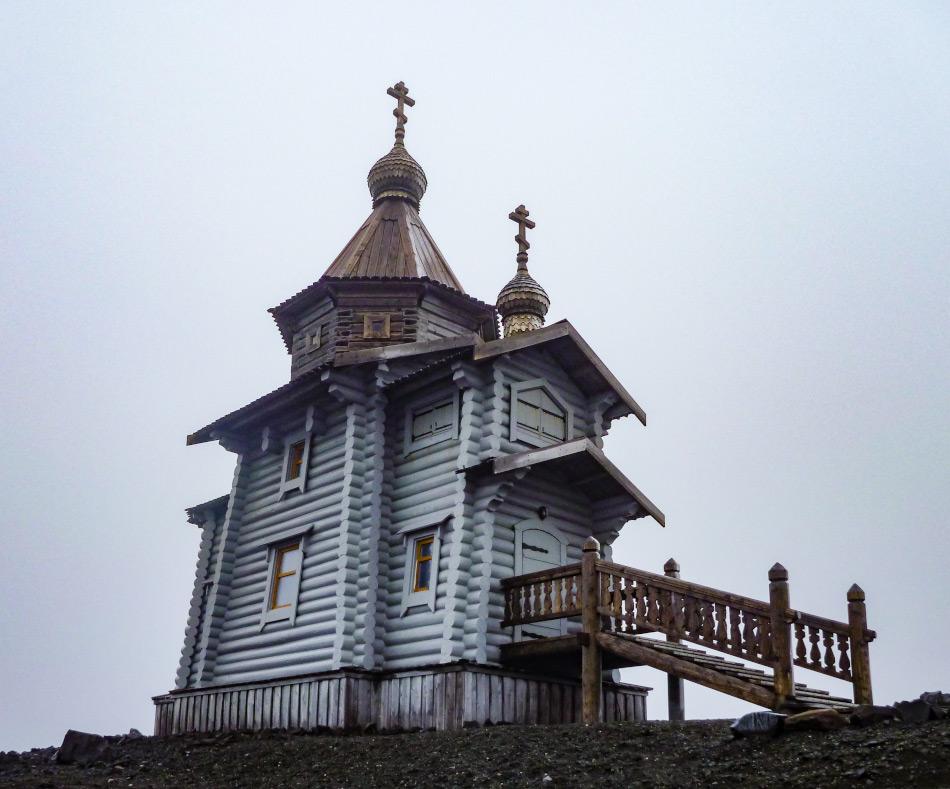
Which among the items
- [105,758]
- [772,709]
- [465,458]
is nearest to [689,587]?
[772,709]

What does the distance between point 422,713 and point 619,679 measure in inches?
173

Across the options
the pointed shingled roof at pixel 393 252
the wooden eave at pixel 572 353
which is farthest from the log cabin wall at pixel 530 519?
the pointed shingled roof at pixel 393 252

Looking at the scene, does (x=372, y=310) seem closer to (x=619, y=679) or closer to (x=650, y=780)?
(x=619, y=679)

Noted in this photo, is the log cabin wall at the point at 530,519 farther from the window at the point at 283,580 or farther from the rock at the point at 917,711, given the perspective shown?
the rock at the point at 917,711

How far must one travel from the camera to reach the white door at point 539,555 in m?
19.0

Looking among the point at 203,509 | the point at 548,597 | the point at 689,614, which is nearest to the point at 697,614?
the point at 689,614

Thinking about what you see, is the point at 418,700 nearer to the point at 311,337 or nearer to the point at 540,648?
the point at 540,648

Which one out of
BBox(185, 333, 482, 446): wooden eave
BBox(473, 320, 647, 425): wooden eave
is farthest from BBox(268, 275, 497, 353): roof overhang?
BBox(473, 320, 647, 425): wooden eave

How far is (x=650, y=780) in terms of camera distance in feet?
36.8

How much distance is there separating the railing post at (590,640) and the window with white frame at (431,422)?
3.91 m

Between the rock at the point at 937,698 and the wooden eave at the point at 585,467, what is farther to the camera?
the wooden eave at the point at 585,467

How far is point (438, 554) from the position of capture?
1883 cm

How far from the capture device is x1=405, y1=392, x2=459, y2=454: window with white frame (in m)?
19.8

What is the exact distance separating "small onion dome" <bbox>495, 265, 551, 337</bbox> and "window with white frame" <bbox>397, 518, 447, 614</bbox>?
18.9 ft
